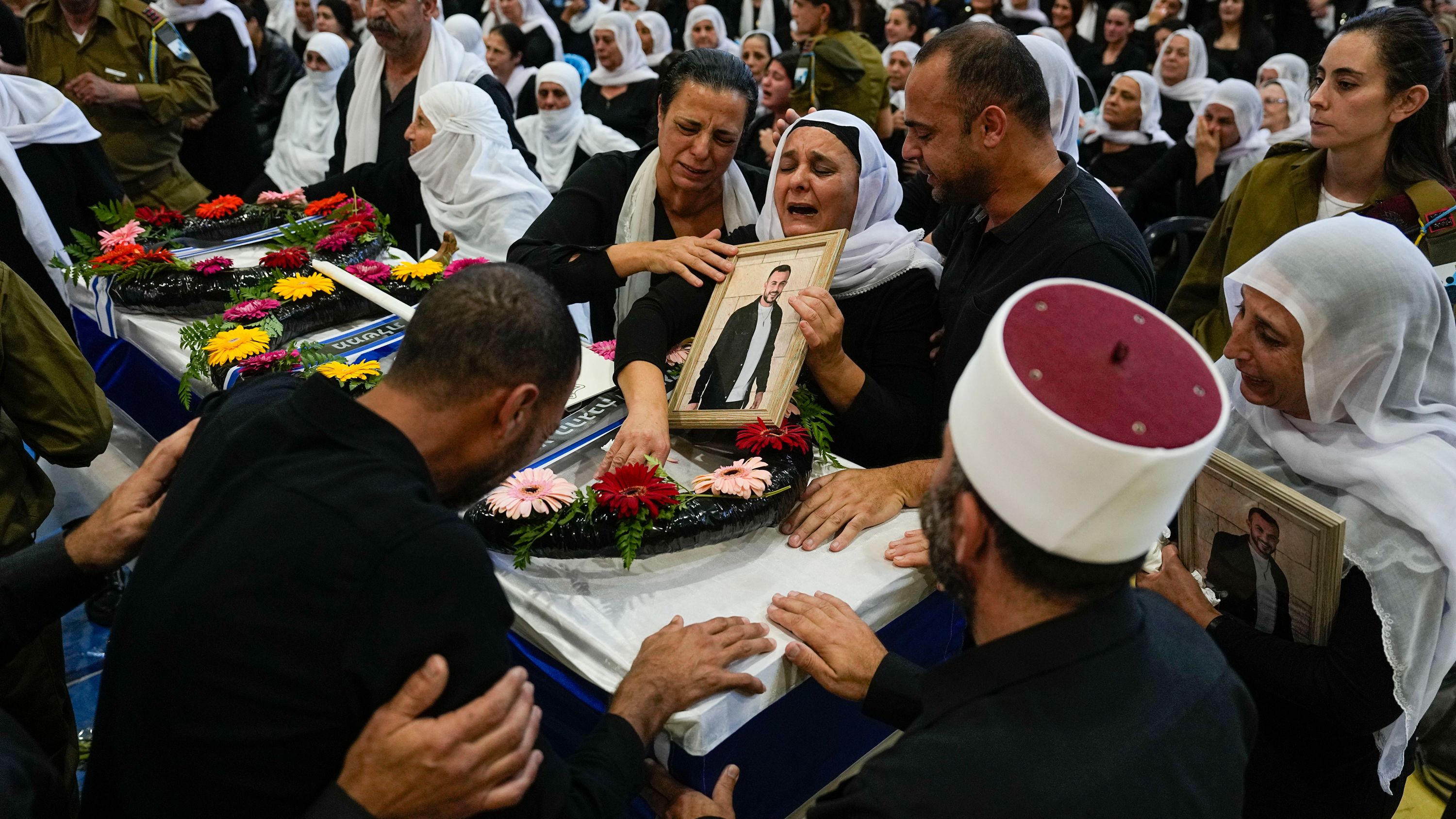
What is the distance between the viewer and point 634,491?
2066 millimetres

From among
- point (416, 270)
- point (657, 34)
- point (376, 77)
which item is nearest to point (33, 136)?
point (376, 77)

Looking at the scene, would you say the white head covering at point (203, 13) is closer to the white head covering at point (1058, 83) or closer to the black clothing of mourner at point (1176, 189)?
the white head covering at point (1058, 83)

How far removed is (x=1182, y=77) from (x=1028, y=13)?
2.60 metres

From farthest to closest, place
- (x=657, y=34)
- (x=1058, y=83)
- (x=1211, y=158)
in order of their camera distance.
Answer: (x=657, y=34) < (x=1211, y=158) < (x=1058, y=83)

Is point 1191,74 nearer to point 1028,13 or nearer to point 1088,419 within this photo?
point 1028,13

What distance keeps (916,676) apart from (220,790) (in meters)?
1.12

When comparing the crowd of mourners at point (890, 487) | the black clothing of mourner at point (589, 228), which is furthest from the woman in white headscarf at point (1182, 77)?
the black clothing of mourner at point (589, 228)

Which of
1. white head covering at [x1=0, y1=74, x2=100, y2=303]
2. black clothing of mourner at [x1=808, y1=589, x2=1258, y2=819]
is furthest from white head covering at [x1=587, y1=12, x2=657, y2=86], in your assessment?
black clothing of mourner at [x1=808, y1=589, x2=1258, y2=819]

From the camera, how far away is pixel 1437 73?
122 inches

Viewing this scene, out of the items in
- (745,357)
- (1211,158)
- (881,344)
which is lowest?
(1211,158)

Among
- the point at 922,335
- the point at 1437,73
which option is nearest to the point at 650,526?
the point at 922,335

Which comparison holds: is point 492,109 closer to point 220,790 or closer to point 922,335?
point 922,335

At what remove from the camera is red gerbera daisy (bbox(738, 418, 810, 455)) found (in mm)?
2273

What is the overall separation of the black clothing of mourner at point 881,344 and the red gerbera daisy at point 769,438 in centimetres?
24
